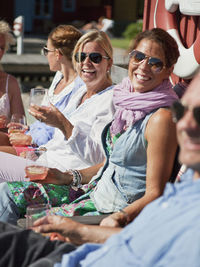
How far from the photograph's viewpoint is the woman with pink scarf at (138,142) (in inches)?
99.5

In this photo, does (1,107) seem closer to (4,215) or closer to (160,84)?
(4,215)

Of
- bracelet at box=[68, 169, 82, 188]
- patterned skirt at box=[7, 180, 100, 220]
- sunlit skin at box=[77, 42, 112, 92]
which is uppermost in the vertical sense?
sunlit skin at box=[77, 42, 112, 92]

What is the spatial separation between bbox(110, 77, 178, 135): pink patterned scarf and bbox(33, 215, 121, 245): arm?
28.8 inches

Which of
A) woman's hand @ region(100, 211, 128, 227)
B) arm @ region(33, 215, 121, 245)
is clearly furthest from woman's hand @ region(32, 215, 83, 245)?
woman's hand @ region(100, 211, 128, 227)

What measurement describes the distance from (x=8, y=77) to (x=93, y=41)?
5.00 ft

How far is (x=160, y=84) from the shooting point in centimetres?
286

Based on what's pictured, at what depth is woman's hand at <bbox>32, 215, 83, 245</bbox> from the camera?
2189mm

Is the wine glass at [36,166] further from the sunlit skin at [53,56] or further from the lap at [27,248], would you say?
the sunlit skin at [53,56]

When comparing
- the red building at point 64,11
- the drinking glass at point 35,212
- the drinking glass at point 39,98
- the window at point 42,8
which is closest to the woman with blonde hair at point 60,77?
the drinking glass at point 39,98

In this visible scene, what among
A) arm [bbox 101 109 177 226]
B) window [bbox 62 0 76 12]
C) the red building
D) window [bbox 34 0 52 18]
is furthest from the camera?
window [bbox 62 0 76 12]

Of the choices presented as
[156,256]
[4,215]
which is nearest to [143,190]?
[4,215]

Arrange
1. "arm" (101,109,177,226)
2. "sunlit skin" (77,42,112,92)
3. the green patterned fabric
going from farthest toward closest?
"sunlit skin" (77,42,112,92) < the green patterned fabric < "arm" (101,109,177,226)

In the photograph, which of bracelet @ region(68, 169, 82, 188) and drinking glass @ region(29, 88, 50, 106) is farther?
drinking glass @ region(29, 88, 50, 106)

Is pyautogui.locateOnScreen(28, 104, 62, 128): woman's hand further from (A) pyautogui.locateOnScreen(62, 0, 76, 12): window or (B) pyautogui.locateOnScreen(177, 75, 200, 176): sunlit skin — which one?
(A) pyautogui.locateOnScreen(62, 0, 76, 12): window
